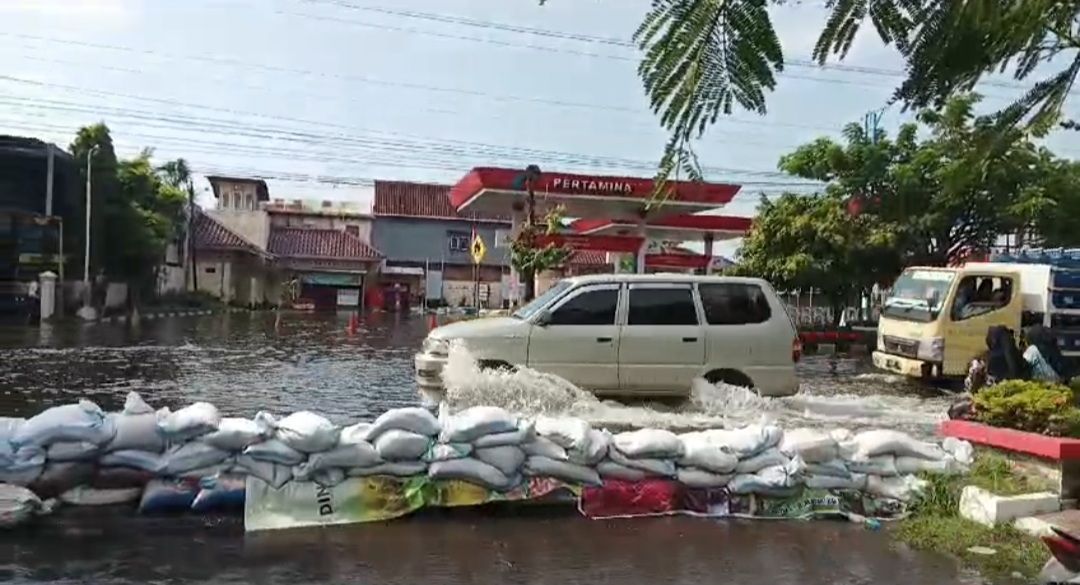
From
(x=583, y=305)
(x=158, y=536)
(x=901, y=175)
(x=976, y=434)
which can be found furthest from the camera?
(x=901, y=175)

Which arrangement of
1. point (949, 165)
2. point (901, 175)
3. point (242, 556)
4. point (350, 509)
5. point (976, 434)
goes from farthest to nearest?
point (901, 175), point (976, 434), point (350, 509), point (242, 556), point (949, 165)

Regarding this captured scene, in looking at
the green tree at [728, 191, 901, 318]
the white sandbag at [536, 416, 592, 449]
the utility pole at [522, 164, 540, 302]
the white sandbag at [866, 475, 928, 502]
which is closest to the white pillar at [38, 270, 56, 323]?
the utility pole at [522, 164, 540, 302]

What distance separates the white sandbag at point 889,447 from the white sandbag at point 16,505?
4.89 metres

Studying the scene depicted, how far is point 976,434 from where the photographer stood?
253 inches

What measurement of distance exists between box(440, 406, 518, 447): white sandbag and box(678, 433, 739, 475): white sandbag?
111cm

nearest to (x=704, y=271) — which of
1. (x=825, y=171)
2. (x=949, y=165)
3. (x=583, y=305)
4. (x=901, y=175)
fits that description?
(x=825, y=171)

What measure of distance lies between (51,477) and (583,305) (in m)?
6.16

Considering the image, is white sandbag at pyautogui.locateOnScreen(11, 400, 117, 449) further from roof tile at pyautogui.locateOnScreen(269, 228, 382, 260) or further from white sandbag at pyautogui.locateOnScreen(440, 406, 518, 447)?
roof tile at pyautogui.locateOnScreen(269, 228, 382, 260)

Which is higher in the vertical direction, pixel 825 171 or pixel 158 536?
pixel 825 171

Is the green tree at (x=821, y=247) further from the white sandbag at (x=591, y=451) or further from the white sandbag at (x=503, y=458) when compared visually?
the white sandbag at (x=503, y=458)

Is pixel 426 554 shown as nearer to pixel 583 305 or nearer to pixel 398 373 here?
pixel 583 305

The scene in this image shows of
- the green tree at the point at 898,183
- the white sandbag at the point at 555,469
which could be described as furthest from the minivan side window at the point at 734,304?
the green tree at the point at 898,183

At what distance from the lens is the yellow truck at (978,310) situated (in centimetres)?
1577

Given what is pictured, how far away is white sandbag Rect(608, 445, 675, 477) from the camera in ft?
20.5
